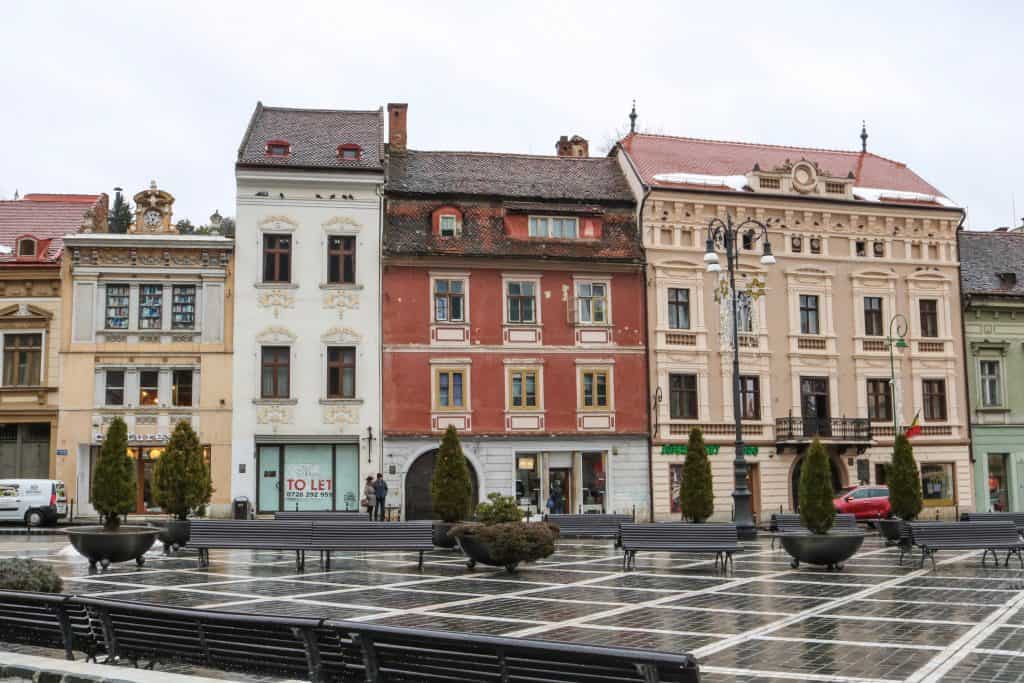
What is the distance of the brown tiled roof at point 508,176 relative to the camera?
37938 mm

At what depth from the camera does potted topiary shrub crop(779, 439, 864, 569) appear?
19.0 meters

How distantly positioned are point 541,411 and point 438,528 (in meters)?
14.2

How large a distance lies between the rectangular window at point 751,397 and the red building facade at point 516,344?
159 inches

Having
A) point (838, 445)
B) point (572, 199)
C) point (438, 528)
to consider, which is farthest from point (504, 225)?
point (438, 528)

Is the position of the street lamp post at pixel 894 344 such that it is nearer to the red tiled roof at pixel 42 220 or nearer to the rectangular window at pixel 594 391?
the rectangular window at pixel 594 391

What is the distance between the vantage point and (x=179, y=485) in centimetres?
2308

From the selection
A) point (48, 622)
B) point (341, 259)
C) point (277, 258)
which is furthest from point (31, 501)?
point (48, 622)

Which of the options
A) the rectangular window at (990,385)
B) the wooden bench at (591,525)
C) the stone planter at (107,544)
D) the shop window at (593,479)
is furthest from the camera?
the rectangular window at (990,385)

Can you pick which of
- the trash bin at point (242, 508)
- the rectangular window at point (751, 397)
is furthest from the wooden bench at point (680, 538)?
the rectangular window at point (751, 397)

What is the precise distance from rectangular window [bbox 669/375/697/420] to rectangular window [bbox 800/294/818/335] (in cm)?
514

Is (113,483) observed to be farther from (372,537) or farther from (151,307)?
(151,307)

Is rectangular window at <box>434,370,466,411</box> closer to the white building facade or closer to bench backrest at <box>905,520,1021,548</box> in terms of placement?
the white building facade

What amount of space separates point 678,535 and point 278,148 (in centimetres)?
2333

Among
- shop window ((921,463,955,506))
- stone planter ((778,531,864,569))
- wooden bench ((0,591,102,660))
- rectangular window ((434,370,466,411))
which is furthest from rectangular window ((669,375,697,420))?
wooden bench ((0,591,102,660))
